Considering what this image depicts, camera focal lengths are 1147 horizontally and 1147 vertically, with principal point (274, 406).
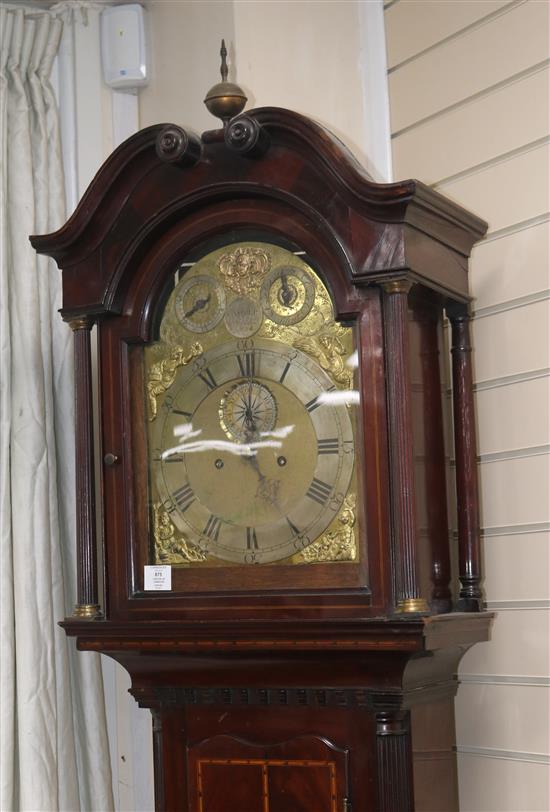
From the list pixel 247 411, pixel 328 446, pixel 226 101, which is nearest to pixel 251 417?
pixel 247 411

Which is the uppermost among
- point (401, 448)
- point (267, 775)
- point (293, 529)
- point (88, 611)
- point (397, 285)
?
point (397, 285)

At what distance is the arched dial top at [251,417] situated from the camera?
1.59m

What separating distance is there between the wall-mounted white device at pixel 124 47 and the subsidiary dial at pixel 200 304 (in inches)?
27.1

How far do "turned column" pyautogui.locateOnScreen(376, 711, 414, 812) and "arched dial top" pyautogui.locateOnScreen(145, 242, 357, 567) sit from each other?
234mm

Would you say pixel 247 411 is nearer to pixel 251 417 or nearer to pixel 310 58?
pixel 251 417

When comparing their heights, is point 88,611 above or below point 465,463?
below

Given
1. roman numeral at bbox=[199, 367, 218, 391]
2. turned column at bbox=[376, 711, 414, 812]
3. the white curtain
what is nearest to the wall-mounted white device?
the white curtain

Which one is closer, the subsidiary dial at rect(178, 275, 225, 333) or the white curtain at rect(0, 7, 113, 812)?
the subsidiary dial at rect(178, 275, 225, 333)

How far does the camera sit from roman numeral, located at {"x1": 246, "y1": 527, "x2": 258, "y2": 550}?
162 cm

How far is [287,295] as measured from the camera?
1.64 metres

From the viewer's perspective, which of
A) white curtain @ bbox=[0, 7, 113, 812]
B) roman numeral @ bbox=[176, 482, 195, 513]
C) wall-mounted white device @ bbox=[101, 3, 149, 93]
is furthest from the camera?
wall-mounted white device @ bbox=[101, 3, 149, 93]

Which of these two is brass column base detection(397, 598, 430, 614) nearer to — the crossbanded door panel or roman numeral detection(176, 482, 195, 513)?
the crossbanded door panel

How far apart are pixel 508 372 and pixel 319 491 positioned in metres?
0.40

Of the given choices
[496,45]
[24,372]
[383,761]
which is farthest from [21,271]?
[383,761]
